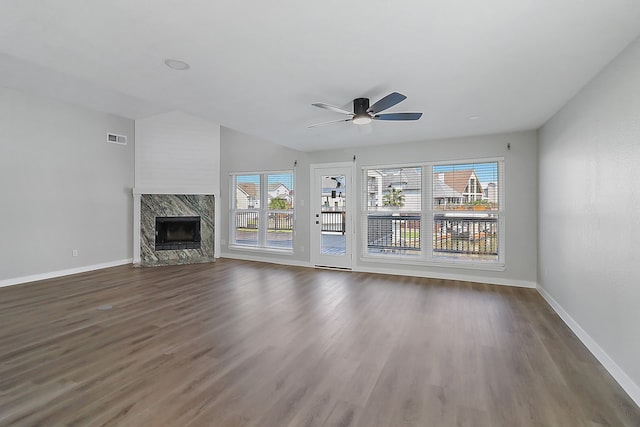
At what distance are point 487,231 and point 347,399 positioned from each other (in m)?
4.28

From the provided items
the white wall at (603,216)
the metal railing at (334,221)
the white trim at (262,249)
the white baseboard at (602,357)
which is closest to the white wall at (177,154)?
the white trim at (262,249)

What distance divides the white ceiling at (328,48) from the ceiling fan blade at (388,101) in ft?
0.57

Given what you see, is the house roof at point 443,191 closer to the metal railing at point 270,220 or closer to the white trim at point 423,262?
the white trim at point 423,262

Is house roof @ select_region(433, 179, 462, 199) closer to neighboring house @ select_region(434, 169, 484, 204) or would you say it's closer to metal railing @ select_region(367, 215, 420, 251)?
neighboring house @ select_region(434, 169, 484, 204)

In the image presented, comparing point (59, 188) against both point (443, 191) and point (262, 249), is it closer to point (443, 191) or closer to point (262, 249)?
point (262, 249)

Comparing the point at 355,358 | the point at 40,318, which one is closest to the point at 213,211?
the point at 40,318

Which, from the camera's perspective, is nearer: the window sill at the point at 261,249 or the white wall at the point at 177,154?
the white wall at the point at 177,154

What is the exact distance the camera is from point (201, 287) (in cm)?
492

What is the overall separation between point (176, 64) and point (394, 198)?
439 cm

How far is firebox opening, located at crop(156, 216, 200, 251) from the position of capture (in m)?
6.86

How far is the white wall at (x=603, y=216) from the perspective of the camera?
2219mm

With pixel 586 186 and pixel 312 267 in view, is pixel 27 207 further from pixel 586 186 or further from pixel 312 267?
pixel 586 186

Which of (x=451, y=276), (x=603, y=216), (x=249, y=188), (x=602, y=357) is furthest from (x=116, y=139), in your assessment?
(x=602, y=357)

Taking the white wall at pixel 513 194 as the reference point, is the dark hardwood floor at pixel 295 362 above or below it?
below
